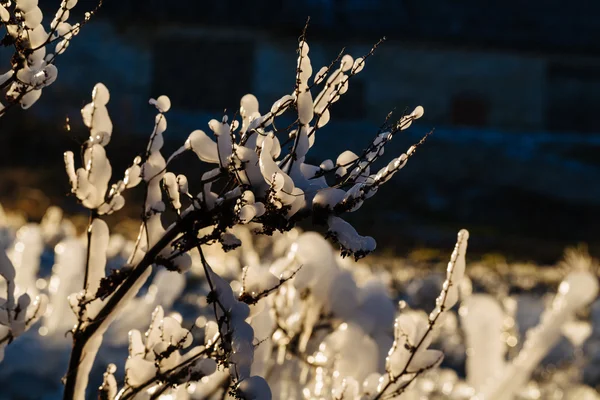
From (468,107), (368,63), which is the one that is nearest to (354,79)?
(368,63)

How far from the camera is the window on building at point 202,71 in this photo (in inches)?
880

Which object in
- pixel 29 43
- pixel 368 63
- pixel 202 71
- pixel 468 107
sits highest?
pixel 202 71

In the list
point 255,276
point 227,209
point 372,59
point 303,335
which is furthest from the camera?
point 372,59

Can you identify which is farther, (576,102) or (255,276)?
(576,102)

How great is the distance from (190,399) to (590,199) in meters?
17.3

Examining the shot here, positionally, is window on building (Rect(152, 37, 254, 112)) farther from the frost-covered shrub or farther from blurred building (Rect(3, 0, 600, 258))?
the frost-covered shrub

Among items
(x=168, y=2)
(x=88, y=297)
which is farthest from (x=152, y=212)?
(x=168, y=2)

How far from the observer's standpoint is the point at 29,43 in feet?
6.09

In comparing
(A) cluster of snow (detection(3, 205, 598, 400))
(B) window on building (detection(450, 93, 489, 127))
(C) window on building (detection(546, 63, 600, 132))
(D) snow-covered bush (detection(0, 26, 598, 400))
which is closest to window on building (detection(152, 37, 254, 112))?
(B) window on building (detection(450, 93, 489, 127))

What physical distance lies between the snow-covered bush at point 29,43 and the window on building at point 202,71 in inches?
807

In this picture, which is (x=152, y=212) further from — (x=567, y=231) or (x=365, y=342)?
(x=567, y=231)

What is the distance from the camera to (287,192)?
157cm

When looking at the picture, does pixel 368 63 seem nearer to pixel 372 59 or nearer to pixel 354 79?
pixel 372 59

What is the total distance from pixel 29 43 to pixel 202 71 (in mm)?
20840
